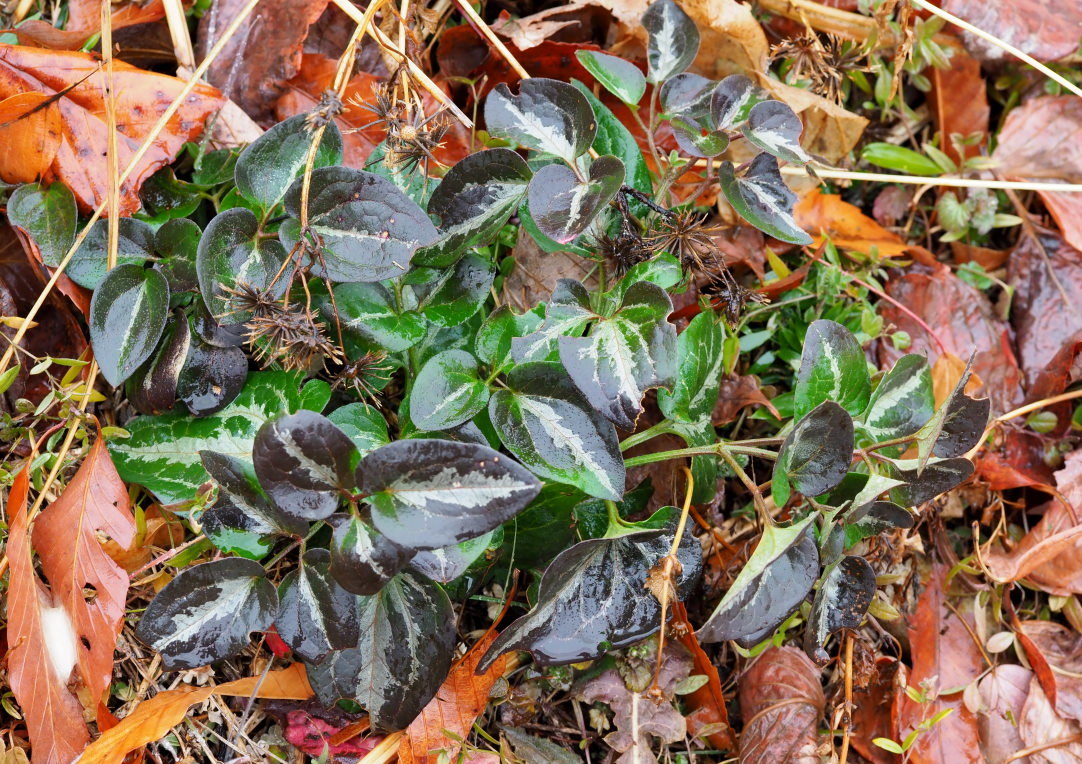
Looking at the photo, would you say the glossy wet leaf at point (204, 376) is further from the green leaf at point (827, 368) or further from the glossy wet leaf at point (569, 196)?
the green leaf at point (827, 368)

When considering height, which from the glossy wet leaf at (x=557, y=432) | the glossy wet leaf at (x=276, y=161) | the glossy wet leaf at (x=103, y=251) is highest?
the glossy wet leaf at (x=276, y=161)

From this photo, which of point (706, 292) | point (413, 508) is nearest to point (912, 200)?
point (706, 292)

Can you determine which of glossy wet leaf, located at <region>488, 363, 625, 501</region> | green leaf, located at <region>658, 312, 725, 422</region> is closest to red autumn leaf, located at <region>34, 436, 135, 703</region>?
glossy wet leaf, located at <region>488, 363, 625, 501</region>

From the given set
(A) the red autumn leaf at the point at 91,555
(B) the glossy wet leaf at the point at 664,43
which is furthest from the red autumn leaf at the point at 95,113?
(B) the glossy wet leaf at the point at 664,43

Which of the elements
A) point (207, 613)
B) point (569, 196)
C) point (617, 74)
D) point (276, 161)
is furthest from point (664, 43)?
point (207, 613)

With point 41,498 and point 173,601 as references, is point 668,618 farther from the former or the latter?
point 41,498
